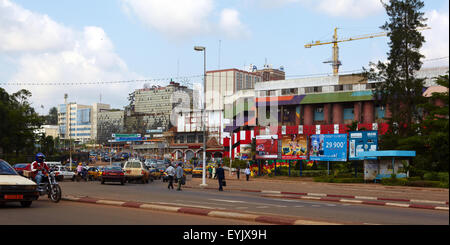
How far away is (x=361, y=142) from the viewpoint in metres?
45.0

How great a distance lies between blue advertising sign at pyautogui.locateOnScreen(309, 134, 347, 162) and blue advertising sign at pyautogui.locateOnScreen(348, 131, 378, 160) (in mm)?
785

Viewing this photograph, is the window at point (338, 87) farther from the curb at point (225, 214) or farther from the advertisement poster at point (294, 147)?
the curb at point (225, 214)

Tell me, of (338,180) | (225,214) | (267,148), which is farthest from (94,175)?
(225,214)

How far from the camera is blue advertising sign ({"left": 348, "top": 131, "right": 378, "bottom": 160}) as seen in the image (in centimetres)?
4422

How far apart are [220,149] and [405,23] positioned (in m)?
69.6

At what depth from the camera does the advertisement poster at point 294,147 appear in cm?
5274

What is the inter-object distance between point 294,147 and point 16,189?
4092 centimetres

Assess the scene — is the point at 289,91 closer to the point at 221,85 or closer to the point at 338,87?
the point at 338,87

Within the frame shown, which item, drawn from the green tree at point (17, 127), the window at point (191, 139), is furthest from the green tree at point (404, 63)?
the window at point (191, 139)

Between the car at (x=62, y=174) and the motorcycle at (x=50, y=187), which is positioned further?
the car at (x=62, y=174)

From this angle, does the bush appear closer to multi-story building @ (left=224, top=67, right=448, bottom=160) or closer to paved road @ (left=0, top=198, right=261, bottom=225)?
paved road @ (left=0, top=198, right=261, bottom=225)

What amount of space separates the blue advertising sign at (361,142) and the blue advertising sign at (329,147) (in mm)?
785

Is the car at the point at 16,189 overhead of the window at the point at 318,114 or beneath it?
beneath
